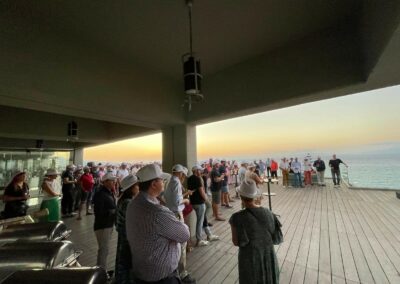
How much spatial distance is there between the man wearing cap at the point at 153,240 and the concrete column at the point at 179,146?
3.25 m

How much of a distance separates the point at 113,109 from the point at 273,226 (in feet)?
9.56

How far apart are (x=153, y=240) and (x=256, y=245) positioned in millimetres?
923

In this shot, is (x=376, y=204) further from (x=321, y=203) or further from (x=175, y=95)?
(x=175, y=95)

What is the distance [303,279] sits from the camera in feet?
8.59

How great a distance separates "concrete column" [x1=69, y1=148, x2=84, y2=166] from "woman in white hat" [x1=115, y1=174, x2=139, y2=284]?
11.7 metres

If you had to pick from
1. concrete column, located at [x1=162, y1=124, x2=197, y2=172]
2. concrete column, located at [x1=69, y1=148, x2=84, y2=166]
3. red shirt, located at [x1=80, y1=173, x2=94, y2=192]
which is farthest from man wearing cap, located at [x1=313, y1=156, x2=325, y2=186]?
concrete column, located at [x1=69, y1=148, x2=84, y2=166]

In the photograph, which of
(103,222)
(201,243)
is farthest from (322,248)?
(103,222)

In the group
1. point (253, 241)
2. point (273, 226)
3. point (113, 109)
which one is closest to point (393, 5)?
point (273, 226)

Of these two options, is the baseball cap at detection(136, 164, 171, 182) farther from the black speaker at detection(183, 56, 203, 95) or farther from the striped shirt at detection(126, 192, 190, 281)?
the black speaker at detection(183, 56, 203, 95)

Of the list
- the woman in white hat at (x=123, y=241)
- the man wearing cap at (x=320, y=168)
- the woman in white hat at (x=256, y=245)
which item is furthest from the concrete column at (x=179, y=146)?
the man wearing cap at (x=320, y=168)

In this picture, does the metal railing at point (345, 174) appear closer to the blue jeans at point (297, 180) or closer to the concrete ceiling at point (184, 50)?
the blue jeans at point (297, 180)

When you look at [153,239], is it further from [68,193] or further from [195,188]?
[68,193]

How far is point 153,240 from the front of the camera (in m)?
1.30

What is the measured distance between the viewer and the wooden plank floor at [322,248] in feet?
8.97
